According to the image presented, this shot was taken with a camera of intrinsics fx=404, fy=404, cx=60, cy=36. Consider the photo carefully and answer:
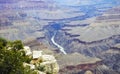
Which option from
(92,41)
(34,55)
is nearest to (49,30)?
(92,41)

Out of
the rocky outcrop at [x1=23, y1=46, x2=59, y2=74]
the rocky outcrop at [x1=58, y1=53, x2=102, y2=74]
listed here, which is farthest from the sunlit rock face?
the rocky outcrop at [x1=23, y1=46, x2=59, y2=74]

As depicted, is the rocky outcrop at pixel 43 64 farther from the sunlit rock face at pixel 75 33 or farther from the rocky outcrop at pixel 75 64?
the sunlit rock face at pixel 75 33

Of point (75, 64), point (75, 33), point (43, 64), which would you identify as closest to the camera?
point (43, 64)

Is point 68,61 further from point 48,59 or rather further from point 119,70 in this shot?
point 48,59

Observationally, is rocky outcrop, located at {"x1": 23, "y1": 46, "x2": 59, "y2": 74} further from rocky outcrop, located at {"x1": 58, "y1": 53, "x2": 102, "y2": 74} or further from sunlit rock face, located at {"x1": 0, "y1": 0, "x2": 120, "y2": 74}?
sunlit rock face, located at {"x1": 0, "y1": 0, "x2": 120, "y2": 74}

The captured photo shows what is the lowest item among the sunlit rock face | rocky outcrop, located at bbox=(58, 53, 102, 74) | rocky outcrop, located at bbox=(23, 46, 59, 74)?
the sunlit rock face

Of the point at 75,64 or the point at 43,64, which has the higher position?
the point at 43,64

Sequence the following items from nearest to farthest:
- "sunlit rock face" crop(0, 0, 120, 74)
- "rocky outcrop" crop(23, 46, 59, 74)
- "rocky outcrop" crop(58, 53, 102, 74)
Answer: "rocky outcrop" crop(23, 46, 59, 74)
"rocky outcrop" crop(58, 53, 102, 74)
"sunlit rock face" crop(0, 0, 120, 74)

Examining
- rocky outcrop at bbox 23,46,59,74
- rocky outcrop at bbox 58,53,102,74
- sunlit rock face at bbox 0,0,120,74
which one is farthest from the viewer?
sunlit rock face at bbox 0,0,120,74

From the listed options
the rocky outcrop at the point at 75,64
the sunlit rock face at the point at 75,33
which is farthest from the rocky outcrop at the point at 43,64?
the sunlit rock face at the point at 75,33

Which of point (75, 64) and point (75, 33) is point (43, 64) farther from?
point (75, 33)

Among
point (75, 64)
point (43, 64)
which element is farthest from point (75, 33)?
point (43, 64)
